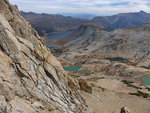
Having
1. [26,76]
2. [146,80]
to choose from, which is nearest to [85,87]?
[26,76]

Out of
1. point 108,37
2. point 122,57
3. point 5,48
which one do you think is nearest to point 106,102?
point 5,48

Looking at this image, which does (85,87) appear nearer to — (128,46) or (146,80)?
(146,80)

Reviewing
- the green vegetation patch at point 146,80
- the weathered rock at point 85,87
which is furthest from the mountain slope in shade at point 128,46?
the weathered rock at point 85,87

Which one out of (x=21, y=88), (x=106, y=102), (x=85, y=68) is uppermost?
(x=21, y=88)

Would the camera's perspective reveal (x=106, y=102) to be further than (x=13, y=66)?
Yes

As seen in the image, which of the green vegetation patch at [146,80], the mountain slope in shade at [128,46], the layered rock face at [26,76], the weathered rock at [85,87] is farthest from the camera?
the mountain slope in shade at [128,46]

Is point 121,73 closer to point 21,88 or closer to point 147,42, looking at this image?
point 147,42

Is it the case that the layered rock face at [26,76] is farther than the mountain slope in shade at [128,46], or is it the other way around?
the mountain slope in shade at [128,46]

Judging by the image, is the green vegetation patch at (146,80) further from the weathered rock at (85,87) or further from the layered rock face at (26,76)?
the layered rock face at (26,76)
